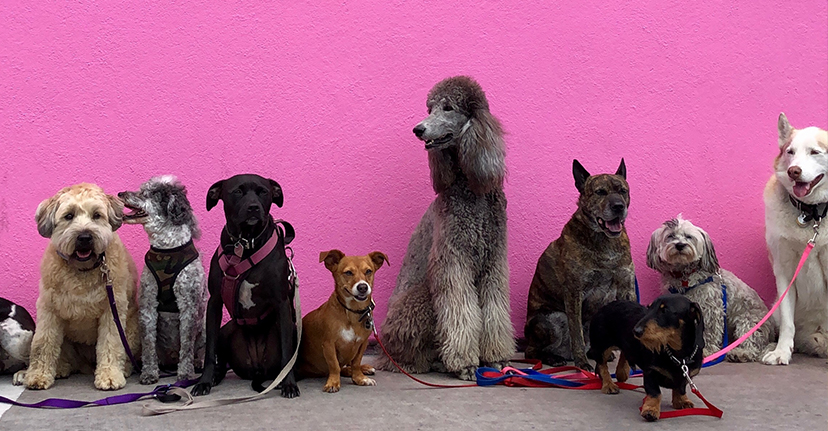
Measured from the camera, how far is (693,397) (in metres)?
3.33

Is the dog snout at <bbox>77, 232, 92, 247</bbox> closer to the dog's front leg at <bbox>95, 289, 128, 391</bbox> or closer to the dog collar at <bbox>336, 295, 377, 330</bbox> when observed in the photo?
the dog's front leg at <bbox>95, 289, 128, 391</bbox>

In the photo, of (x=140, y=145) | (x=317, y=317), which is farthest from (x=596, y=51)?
(x=140, y=145)

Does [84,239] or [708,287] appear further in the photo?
[708,287]

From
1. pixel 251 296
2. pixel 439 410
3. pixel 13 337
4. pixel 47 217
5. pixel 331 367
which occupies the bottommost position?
pixel 439 410

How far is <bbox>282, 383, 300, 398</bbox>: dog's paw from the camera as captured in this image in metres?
3.29

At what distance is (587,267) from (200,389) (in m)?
2.15

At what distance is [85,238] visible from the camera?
3336 millimetres

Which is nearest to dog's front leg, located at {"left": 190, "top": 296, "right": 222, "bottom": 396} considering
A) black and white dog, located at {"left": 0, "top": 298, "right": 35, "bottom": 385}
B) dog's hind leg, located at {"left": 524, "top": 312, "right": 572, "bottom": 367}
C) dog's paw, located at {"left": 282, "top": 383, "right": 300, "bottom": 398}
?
dog's paw, located at {"left": 282, "top": 383, "right": 300, "bottom": 398}

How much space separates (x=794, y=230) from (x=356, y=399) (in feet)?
9.39

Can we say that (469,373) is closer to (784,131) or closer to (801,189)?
(801,189)

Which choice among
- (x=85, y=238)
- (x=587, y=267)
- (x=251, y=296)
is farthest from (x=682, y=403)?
(x=85, y=238)

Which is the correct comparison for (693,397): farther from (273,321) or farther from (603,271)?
(273,321)

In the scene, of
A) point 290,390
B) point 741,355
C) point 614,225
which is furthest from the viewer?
point 741,355

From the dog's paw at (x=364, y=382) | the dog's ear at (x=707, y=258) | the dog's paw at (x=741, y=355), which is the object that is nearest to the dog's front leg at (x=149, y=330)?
the dog's paw at (x=364, y=382)
